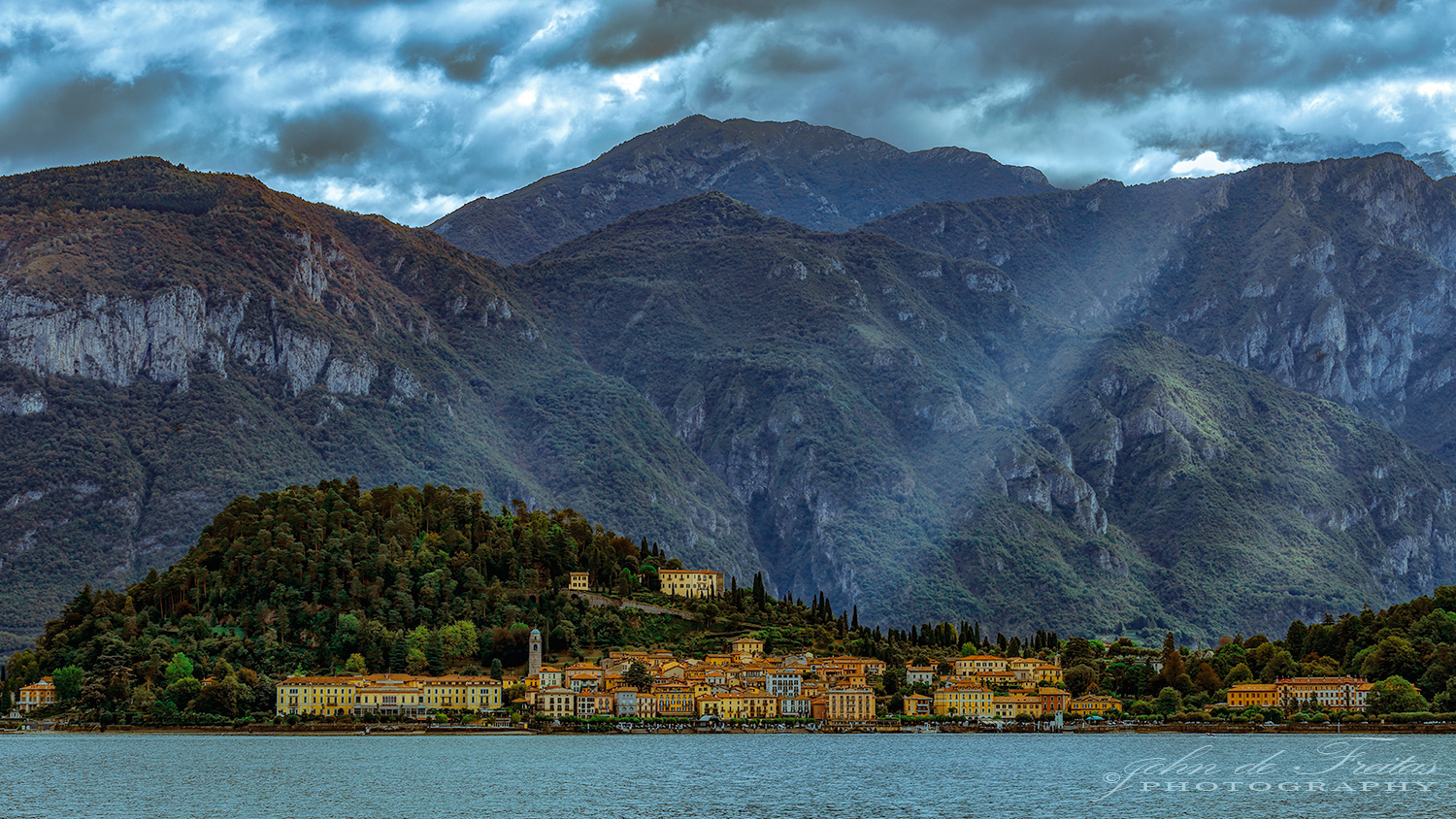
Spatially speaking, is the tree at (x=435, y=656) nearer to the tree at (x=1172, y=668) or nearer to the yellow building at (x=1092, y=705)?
the yellow building at (x=1092, y=705)

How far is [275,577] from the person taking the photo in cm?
15562

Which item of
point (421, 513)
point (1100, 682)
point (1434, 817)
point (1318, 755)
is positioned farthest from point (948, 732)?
point (1434, 817)

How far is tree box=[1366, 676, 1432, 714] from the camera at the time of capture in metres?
139

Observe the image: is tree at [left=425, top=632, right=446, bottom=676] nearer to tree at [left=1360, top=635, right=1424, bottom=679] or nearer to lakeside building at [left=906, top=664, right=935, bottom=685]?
lakeside building at [left=906, top=664, right=935, bottom=685]

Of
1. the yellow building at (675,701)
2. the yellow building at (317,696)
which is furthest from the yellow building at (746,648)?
the yellow building at (317,696)

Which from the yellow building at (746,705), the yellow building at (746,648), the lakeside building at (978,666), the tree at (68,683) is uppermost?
the yellow building at (746,648)

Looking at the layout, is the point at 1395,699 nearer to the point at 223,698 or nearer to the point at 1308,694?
the point at 1308,694

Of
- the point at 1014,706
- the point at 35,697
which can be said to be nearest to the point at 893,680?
the point at 1014,706

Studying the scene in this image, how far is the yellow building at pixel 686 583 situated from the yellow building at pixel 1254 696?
6272 centimetres

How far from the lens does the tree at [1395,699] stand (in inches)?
5477

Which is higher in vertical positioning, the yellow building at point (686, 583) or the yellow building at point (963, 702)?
the yellow building at point (686, 583)

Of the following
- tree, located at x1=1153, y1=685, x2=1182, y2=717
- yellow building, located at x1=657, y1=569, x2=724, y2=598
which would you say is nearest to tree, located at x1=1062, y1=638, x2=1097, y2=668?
tree, located at x1=1153, y1=685, x2=1182, y2=717

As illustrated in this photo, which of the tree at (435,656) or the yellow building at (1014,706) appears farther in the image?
the yellow building at (1014,706)

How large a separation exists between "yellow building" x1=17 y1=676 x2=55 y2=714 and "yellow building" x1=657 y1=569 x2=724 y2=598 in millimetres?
67406
